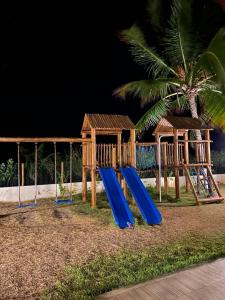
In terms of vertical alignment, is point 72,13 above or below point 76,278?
above

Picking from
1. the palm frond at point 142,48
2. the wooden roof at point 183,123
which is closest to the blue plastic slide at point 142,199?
the wooden roof at point 183,123

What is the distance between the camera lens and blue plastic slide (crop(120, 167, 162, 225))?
716 cm

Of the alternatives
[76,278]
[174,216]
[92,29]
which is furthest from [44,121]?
[76,278]

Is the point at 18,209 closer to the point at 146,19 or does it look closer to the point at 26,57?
the point at 146,19

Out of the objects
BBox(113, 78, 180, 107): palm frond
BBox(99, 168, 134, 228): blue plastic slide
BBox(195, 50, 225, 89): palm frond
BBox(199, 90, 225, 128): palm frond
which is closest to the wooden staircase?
BBox(199, 90, 225, 128): palm frond

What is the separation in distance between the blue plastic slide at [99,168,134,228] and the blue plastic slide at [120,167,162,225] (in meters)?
0.35

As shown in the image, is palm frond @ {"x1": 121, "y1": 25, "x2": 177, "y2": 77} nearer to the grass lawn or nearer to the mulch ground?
the mulch ground

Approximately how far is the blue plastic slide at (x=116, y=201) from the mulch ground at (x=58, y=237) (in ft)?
0.99

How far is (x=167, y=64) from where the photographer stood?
467 inches

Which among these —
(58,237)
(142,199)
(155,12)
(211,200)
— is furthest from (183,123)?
(58,237)

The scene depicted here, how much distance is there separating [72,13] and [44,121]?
22.4 ft

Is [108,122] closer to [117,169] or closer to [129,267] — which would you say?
[117,169]

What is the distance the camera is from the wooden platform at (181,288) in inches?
130

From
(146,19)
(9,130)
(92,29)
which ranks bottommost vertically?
(9,130)
